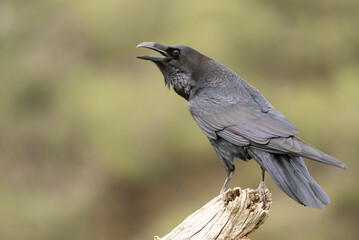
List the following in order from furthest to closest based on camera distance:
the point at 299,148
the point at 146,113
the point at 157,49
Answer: the point at 146,113
the point at 157,49
the point at 299,148

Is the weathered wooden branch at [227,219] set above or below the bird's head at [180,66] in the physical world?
below

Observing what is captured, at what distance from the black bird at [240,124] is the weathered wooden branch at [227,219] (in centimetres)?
27

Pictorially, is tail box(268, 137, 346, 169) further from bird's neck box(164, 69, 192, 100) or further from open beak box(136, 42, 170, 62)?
open beak box(136, 42, 170, 62)

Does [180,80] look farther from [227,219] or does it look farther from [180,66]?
[227,219]

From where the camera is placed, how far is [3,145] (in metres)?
10.3

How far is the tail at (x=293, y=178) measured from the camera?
4.59 metres

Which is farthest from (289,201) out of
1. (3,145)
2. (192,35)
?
(3,145)

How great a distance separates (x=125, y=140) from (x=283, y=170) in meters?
4.85

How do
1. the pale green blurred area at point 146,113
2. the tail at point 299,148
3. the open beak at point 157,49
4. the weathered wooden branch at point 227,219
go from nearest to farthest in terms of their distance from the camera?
the tail at point 299,148 → the weathered wooden branch at point 227,219 → the open beak at point 157,49 → the pale green blurred area at point 146,113

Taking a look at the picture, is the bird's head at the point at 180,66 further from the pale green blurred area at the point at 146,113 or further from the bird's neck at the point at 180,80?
the pale green blurred area at the point at 146,113

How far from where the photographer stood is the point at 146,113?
30.6 ft

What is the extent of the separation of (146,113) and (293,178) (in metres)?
4.89

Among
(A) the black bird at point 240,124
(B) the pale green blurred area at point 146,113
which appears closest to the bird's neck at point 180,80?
(A) the black bird at point 240,124

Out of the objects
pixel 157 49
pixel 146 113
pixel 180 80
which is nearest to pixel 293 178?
pixel 180 80
